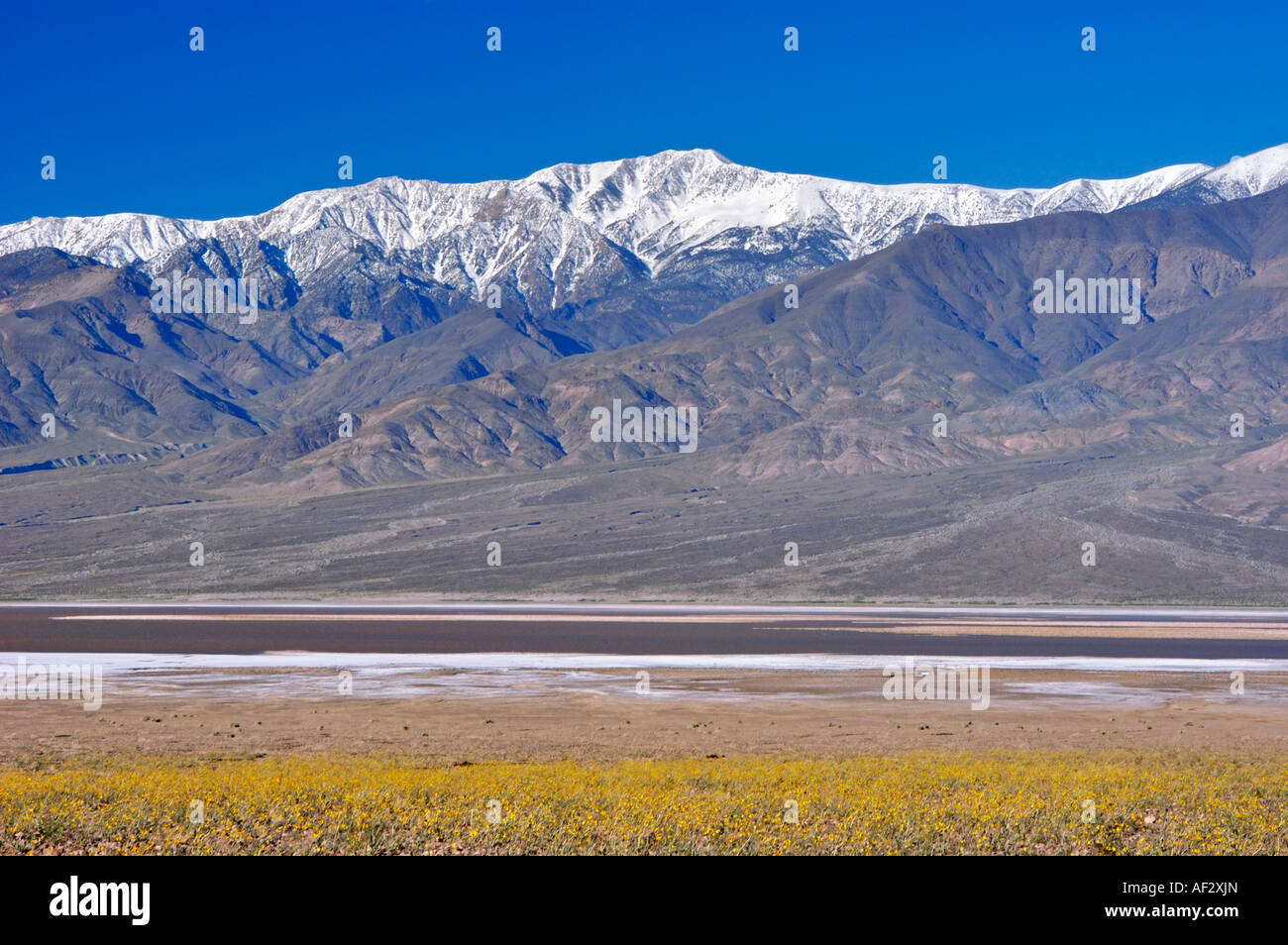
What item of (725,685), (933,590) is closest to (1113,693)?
(725,685)
